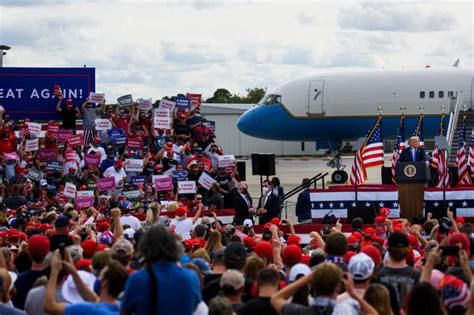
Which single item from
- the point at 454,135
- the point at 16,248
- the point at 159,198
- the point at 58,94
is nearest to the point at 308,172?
the point at 454,135

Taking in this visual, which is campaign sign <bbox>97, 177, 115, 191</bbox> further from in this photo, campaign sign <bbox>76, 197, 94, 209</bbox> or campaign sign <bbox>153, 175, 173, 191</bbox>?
campaign sign <bbox>76, 197, 94, 209</bbox>

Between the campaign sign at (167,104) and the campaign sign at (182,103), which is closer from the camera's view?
the campaign sign at (167,104)

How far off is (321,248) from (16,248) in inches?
128

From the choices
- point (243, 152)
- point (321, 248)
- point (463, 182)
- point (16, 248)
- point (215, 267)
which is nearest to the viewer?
point (215, 267)

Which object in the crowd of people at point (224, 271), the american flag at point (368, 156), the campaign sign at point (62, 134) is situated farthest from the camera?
the campaign sign at point (62, 134)

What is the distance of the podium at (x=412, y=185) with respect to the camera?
68.7 ft

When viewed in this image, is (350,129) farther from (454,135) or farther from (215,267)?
(215,267)

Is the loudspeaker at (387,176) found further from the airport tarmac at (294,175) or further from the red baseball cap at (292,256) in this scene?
the red baseball cap at (292,256)

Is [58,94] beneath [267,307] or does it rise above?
above

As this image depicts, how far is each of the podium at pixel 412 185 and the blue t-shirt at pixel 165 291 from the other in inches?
569

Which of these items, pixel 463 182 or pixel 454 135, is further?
pixel 454 135

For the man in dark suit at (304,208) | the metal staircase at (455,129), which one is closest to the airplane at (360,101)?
the metal staircase at (455,129)

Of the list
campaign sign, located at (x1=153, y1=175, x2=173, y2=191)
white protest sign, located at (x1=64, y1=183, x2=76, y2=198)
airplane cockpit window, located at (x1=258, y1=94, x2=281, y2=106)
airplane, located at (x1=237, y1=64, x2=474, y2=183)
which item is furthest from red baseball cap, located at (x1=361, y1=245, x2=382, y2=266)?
airplane cockpit window, located at (x1=258, y1=94, x2=281, y2=106)

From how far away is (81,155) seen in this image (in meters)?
23.5
